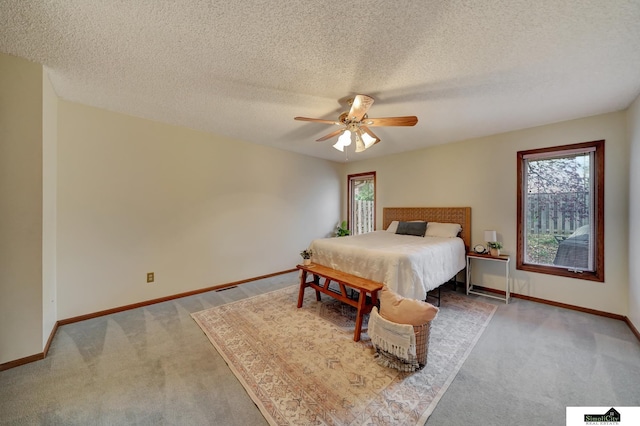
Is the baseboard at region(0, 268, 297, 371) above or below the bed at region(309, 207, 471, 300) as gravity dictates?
below

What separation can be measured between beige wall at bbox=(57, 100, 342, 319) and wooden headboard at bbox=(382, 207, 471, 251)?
210 centimetres

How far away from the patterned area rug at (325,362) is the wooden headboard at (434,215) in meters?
1.22

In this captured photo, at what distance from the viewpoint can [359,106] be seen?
2.12 meters

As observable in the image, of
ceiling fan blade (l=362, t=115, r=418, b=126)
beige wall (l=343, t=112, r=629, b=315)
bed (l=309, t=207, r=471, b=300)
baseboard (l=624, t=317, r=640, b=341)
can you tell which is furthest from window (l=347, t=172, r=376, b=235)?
baseboard (l=624, t=317, r=640, b=341)

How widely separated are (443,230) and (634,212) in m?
1.87

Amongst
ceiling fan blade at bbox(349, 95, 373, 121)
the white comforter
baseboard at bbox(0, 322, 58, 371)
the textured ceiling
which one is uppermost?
the textured ceiling

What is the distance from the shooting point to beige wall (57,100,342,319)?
2.57 m

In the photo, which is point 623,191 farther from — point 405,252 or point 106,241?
point 106,241

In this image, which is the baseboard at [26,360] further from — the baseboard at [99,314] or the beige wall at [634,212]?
the beige wall at [634,212]

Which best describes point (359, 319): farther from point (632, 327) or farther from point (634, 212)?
point (634, 212)

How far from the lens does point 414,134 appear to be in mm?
3496
